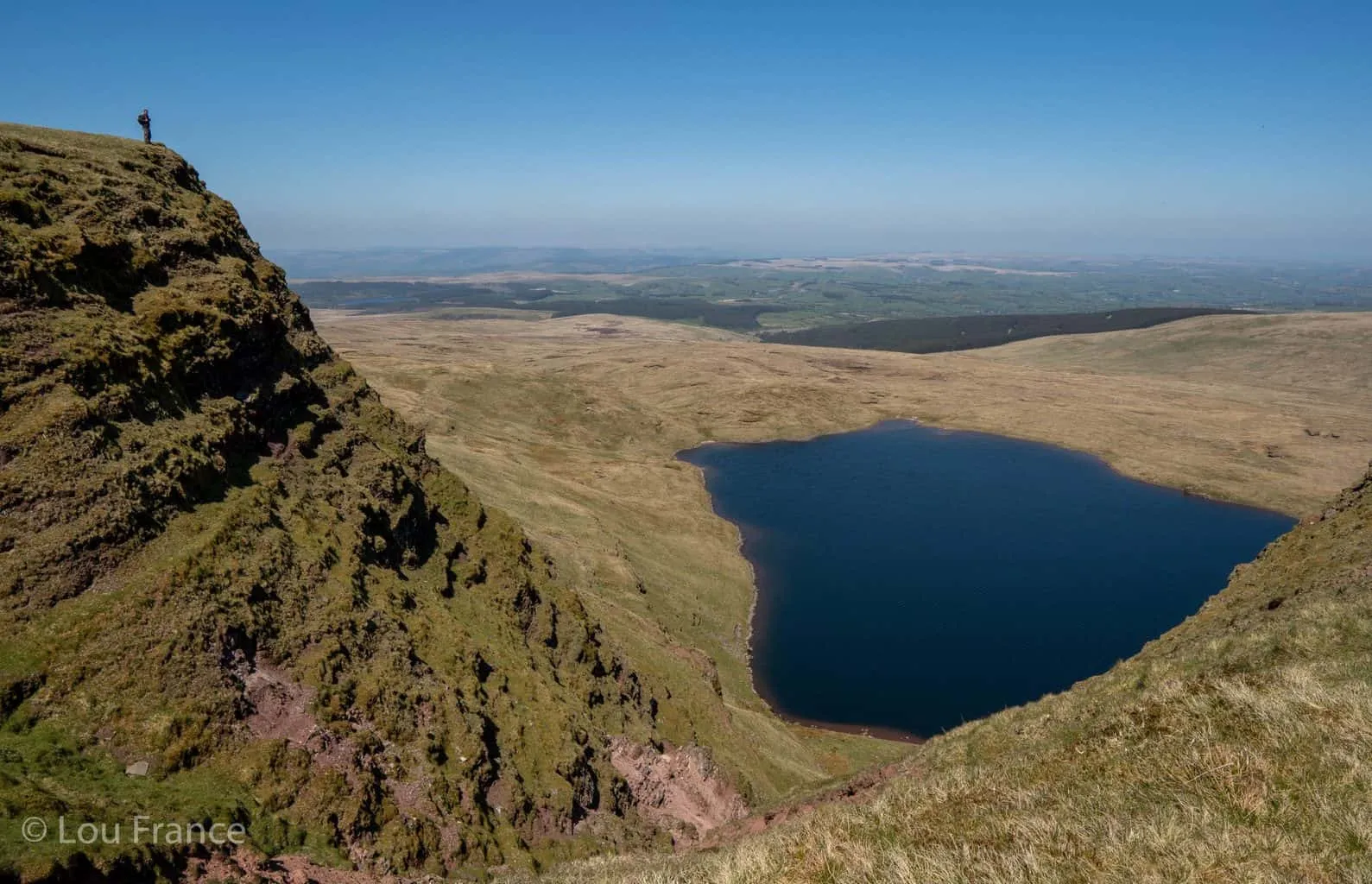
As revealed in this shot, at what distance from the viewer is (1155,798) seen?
11.4 metres

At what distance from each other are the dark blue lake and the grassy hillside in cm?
3761

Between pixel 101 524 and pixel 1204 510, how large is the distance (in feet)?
479

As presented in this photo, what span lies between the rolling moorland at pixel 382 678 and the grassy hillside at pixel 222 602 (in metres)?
0.11

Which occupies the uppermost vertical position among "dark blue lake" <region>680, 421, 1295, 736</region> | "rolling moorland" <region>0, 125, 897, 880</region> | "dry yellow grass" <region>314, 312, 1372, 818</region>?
"rolling moorland" <region>0, 125, 897, 880</region>

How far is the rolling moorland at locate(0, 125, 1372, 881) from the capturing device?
11.5m

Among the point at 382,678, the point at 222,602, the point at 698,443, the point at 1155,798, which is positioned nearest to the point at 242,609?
the point at 222,602

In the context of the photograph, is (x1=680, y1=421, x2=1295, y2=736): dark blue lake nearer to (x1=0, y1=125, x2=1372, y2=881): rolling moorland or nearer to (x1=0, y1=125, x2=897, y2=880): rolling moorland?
(x1=0, y1=125, x2=1372, y2=881): rolling moorland

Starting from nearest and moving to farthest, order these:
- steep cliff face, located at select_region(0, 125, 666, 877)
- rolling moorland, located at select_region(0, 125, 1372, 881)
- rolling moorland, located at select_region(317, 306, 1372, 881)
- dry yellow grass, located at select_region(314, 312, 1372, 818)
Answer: rolling moorland, located at select_region(317, 306, 1372, 881) < rolling moorland, located at select_region(0, 125, 1372, 881) < steep cliff face, located at select_region(0, 125, 666, 877) < dry yellow grass, located at select_region(314, 312, 1372, 818)

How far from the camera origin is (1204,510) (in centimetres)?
11794

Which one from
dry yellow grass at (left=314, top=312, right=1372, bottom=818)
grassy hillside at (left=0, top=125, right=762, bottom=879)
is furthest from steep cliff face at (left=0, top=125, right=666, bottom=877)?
dry yellow grass at (left=314, top=312, right=1372, bottom=818)

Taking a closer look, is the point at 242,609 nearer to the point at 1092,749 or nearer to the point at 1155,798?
the point at 1092,749

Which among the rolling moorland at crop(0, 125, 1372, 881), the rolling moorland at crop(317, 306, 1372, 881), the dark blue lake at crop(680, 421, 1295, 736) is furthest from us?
the dark blue lake at crop(680, 421, 1295, 736)

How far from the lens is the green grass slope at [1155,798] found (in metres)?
8.80

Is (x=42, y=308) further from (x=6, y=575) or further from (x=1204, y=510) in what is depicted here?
(x=1204, y=510)
